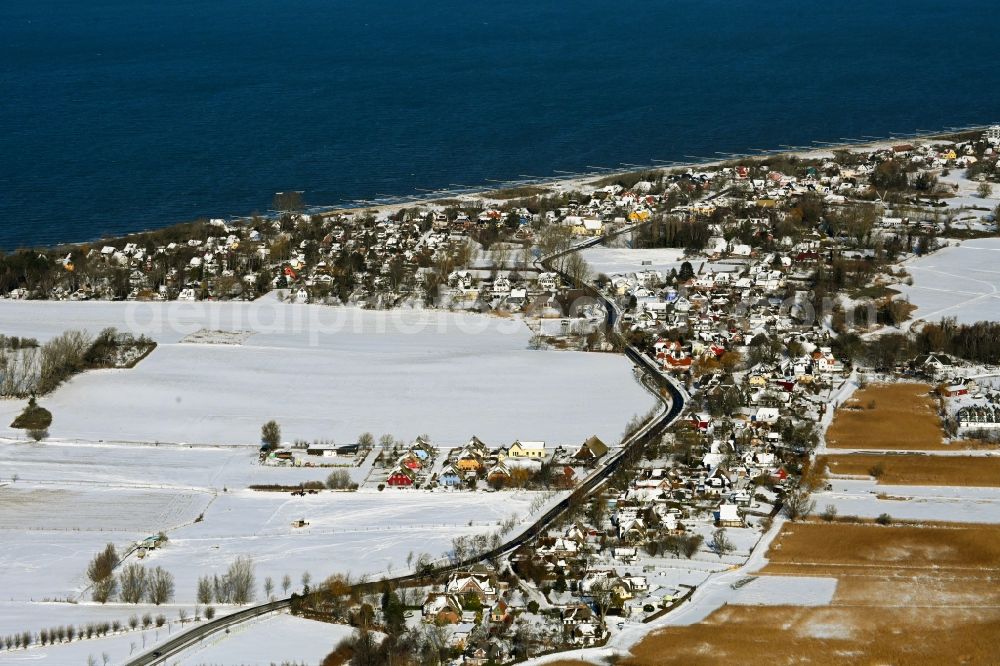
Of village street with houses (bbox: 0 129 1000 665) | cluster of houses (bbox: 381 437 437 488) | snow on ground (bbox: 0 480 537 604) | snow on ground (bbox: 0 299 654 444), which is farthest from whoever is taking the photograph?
snow on ground (bbox: 0 299 654 444)

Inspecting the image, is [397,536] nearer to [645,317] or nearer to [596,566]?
[596,566]

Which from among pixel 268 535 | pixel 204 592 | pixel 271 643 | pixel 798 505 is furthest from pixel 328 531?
pixel 798 505

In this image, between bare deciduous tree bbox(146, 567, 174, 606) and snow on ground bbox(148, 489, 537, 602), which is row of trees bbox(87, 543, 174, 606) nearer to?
bare deciduous tree bbox(146, 567, 174, 606)

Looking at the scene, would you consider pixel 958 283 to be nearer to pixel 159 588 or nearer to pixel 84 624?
pixel 159 588

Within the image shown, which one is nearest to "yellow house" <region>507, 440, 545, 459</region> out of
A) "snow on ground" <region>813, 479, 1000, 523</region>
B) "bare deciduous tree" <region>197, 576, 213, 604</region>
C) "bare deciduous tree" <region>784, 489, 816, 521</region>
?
"bare deciduous tree" <region>784, 489, 816, 521</region>

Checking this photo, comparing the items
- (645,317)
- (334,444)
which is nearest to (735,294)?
(645,317)

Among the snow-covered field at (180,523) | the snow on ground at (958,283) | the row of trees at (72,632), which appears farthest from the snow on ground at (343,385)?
the snow on ground at (958,283)

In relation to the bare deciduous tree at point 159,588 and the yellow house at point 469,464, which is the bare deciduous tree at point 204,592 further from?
the yellow house at point 469,464
